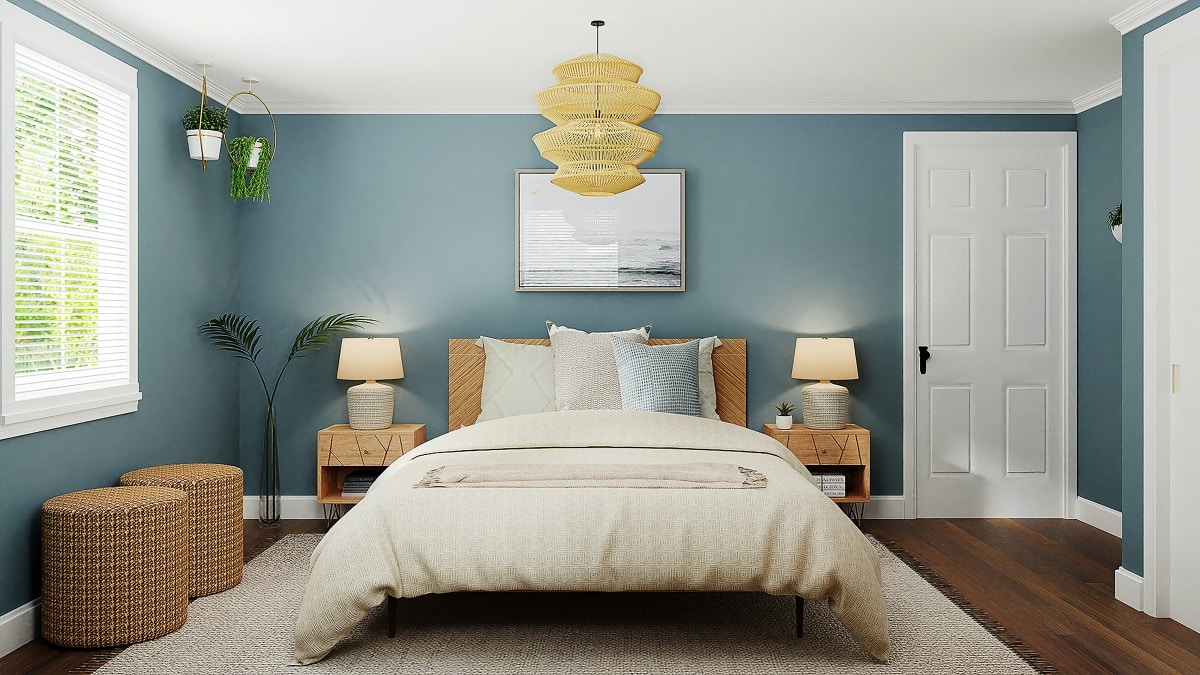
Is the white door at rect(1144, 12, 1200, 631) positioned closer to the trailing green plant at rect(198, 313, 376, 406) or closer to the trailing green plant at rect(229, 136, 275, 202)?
the trailing green plant at rect(198, 313, 376, 406)

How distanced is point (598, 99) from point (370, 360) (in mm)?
2254

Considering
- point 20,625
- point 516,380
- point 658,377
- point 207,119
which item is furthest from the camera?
point 516,380

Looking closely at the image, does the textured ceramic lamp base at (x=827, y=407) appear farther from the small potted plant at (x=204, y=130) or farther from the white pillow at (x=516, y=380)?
the small potted plant at (x=204, y=130)

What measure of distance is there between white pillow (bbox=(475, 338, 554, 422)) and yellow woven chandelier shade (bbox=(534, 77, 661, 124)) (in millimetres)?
1868

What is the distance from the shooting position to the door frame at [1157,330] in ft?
11.0

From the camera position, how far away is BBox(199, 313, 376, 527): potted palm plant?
480 centimetres

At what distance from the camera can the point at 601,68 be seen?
3.06 metres

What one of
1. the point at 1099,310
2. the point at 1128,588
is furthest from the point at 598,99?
the point at 1099,310

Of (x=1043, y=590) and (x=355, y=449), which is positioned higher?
(x=355, y=449)

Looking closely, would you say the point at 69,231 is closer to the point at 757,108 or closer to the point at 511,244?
the point at 511,244

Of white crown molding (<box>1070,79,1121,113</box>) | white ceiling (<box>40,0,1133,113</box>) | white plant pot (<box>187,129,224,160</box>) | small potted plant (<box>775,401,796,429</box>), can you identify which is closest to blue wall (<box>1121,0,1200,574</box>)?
white ceiling (<box>40,0,1133,113</box>)

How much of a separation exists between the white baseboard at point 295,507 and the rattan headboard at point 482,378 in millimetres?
949

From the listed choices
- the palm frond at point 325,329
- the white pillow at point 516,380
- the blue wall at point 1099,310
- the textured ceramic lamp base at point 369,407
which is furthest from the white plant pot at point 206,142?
the blue wall at point 1099,310

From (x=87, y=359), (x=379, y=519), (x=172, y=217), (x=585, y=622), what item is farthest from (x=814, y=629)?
(x=172, y=217)
